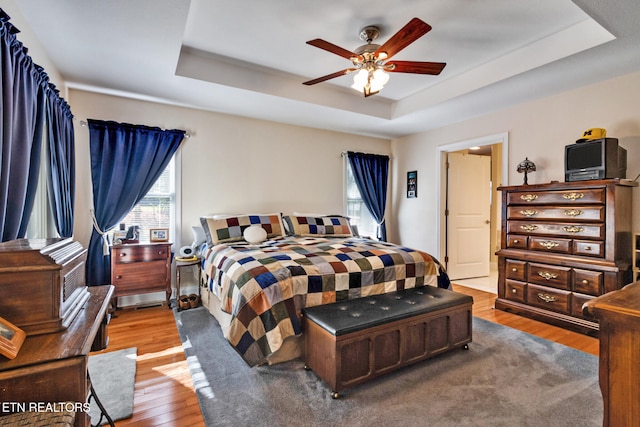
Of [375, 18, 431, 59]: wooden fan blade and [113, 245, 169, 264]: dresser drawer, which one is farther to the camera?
[113, 245, 169, 264]: dresser drawer

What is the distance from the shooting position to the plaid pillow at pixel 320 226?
12.4 feet

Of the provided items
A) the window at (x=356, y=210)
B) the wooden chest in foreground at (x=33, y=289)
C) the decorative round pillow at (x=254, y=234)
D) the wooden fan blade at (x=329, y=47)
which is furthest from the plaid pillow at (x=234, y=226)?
the wooden chest in foreground at (x=33, y=289)

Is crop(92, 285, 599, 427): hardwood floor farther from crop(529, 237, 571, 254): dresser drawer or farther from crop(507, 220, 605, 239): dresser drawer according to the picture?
crop(507, 220, 605, 239): dresser drawer

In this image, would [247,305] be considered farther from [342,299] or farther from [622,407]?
[622,407]

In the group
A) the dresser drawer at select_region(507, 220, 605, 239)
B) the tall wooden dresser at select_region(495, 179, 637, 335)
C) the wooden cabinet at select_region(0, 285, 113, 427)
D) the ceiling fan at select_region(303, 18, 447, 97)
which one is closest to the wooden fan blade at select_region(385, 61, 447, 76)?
the ceiling fan at select_region(303, 18, 447, 97)

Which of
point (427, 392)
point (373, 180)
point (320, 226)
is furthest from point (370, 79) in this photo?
point (373, 180)

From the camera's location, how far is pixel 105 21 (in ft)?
6.70

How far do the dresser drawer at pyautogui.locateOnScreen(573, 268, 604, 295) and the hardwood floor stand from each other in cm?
40

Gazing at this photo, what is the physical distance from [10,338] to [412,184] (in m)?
4.86

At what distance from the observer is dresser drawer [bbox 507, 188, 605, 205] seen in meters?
2.66

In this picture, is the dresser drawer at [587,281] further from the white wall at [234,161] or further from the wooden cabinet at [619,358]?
the white wall at [234,161]

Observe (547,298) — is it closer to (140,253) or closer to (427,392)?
(427,392)

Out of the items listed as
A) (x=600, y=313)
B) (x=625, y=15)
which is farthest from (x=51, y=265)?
(x=625, y=15)

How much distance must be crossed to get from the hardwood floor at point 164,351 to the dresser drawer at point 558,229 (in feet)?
2.89
